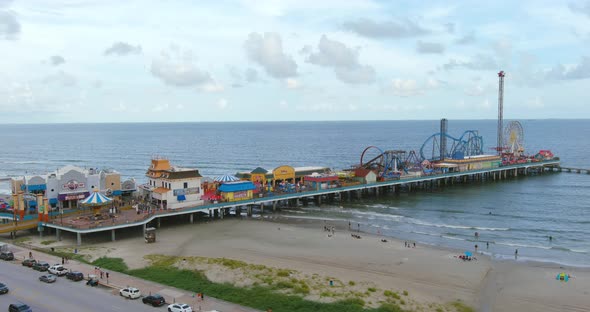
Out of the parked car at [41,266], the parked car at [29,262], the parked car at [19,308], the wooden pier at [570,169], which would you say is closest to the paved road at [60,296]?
the parked car at [19,308]

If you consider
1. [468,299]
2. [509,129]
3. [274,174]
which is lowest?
[468,299]

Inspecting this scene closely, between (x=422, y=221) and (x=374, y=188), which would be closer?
(x=422, y=221)

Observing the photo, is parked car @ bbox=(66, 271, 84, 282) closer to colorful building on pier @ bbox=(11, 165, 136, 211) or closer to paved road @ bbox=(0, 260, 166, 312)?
paved road @ bbox=(0, 260, 166, 312)

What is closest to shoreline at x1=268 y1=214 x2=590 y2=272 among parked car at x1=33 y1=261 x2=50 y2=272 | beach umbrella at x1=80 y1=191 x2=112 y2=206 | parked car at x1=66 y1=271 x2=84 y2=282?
beach umbrella at x1=80 y1=191 x2=112 y2=206

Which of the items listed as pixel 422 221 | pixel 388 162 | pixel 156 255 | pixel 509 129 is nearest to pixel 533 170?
pixel 509 129

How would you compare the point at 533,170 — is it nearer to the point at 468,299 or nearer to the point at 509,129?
the point at 509,129

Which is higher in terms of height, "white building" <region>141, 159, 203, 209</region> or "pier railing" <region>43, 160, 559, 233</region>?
"white building" <region>141, 159, 203, 209</region>

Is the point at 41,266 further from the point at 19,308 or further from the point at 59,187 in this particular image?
the point at 59,187
